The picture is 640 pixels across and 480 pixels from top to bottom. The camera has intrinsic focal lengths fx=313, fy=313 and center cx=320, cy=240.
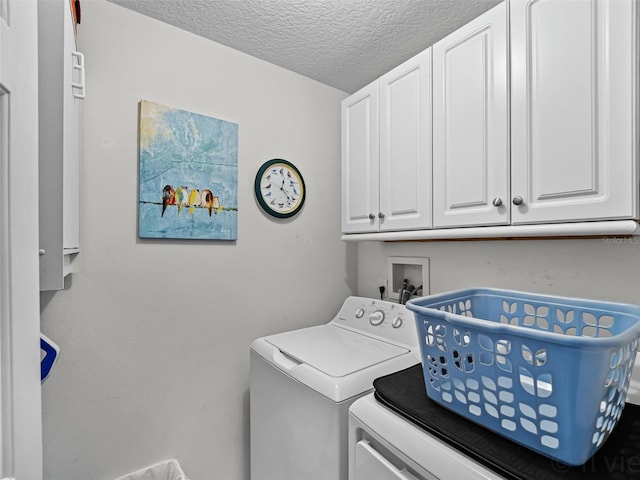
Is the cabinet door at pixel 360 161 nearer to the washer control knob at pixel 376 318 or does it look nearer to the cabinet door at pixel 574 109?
the washer control knob at pixel 376 318

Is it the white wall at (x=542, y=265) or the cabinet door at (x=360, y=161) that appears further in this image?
the cabinet door at (x=360, y=161)

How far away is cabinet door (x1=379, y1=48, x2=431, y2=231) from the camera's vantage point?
1.36 metres

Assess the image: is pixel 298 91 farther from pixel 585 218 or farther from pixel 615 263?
pixel 615 263

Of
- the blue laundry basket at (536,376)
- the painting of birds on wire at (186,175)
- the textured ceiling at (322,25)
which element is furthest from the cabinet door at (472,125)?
the painting of birds on wire at (186,175)

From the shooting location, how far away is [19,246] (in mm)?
581

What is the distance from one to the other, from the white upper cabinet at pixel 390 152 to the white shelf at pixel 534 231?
0.15 ft

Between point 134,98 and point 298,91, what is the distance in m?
0.92

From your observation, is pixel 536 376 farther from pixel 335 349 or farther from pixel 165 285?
pixel 165 285

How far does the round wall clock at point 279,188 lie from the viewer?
5.82ft

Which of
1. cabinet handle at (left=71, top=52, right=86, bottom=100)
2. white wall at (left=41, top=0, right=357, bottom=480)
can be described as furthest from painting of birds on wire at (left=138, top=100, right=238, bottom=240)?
cabinet handle at (left=71, top=52, right=86, bottom=100)

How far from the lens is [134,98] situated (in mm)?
1416

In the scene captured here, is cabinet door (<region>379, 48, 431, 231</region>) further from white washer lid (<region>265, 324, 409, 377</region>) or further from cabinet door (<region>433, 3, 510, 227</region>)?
white washer lid (<region>265, 324, 409, 377</region>)

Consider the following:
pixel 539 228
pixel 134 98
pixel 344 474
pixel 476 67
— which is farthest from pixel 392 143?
pixel 344 474

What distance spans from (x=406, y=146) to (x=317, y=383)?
1078mm
